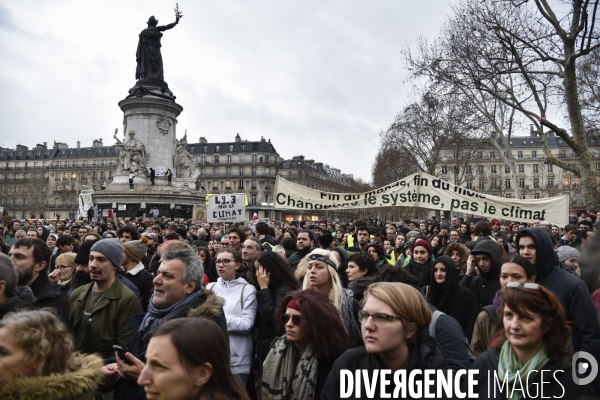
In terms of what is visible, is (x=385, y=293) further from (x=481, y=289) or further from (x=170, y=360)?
(x=481, y=289)

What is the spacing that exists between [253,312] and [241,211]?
8.45 meters

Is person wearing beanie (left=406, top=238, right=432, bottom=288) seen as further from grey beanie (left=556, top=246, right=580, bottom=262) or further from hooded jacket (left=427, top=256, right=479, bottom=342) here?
grey beanie (left=556, top=246, right=580, bottom=262)

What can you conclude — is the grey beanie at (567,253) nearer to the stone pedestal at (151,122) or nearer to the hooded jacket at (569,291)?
the hooded jacket at (569,291)

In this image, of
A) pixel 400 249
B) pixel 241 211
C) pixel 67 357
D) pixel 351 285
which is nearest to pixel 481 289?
pixel 351 285

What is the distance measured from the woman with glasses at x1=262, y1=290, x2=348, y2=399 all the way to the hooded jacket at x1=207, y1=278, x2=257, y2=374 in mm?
902

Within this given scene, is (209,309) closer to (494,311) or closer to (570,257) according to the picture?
(494,311)

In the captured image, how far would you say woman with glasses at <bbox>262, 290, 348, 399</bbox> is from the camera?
2762mm

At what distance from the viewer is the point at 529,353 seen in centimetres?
233

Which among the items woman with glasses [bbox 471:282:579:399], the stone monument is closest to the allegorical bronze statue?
the stone monument

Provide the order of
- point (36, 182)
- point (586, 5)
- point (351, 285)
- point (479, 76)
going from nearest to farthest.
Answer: point (351, 285)
point (586, 5)
point (479, 76)
point (36, 182)

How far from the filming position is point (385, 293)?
2416 millimetres

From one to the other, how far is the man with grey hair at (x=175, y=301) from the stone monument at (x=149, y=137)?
24.9 meters

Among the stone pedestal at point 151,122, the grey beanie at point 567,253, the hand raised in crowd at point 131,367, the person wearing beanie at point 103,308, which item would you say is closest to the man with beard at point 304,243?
the grey beanie at point 567,253

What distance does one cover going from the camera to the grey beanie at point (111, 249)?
3.64 metres
